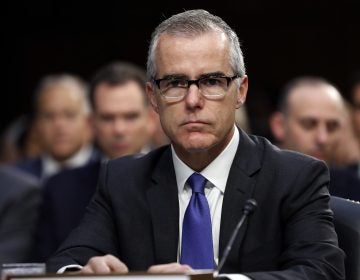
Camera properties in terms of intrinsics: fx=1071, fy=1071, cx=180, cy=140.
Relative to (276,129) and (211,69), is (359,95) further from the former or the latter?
(211,69)

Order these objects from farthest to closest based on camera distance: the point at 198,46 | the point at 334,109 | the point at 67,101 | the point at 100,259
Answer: the point at 67,101
the point at 334,109
the point at 198,46
the point at 100,259

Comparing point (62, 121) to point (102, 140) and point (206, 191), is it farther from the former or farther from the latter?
point (206, 191)

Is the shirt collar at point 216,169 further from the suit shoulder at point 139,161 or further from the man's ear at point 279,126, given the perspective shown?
the man's ear at point 279,126

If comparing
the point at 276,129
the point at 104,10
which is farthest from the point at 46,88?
the point at 104,10

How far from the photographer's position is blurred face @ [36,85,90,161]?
26.7 ft

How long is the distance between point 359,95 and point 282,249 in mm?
4383

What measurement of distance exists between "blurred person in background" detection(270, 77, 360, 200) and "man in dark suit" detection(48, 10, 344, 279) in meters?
2.67

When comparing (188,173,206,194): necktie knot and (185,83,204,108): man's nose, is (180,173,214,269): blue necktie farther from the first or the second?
(185,83,204,108): man's nose

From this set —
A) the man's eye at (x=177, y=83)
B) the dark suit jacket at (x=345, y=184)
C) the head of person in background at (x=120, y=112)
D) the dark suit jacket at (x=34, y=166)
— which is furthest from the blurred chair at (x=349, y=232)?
the dark suit jacket at (x=34, y=166)

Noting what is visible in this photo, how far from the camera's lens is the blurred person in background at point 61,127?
26.3 ft

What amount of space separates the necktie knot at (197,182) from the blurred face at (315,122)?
286 centimetres

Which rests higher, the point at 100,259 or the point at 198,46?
the point at 198,46

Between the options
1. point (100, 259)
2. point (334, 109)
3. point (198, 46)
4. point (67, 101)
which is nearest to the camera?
point (100, 259)

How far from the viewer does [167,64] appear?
3.42m
